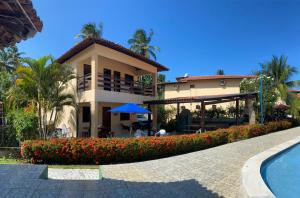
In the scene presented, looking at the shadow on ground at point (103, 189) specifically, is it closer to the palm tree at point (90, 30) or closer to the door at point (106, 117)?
the door at point (106, 117)

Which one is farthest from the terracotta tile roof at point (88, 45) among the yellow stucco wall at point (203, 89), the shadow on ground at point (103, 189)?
the yellow stucco wall at point (203, 89)

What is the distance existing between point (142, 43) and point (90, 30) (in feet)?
28.9

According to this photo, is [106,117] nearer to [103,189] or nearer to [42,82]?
[42,82]

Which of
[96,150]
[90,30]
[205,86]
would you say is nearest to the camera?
[96,150]

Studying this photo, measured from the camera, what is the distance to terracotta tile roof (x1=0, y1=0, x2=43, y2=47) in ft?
12.8

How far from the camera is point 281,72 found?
3272 cm

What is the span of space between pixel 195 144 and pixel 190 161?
9.70ft

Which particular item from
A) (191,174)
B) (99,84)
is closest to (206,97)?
(99,84)

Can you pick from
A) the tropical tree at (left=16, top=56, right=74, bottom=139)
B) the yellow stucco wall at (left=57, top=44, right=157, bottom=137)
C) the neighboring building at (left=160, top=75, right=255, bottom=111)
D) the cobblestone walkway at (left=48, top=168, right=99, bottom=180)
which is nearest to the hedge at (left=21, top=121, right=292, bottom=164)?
the cobblestone walkway at (left=48, top=168, right=99, bottom=180)

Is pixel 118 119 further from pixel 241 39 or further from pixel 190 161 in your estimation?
pixel 241 39

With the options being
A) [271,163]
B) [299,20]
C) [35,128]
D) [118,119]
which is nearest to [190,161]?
[271,163]

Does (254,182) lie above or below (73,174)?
above

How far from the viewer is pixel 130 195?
6.21m

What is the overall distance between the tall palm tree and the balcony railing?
1668cm
